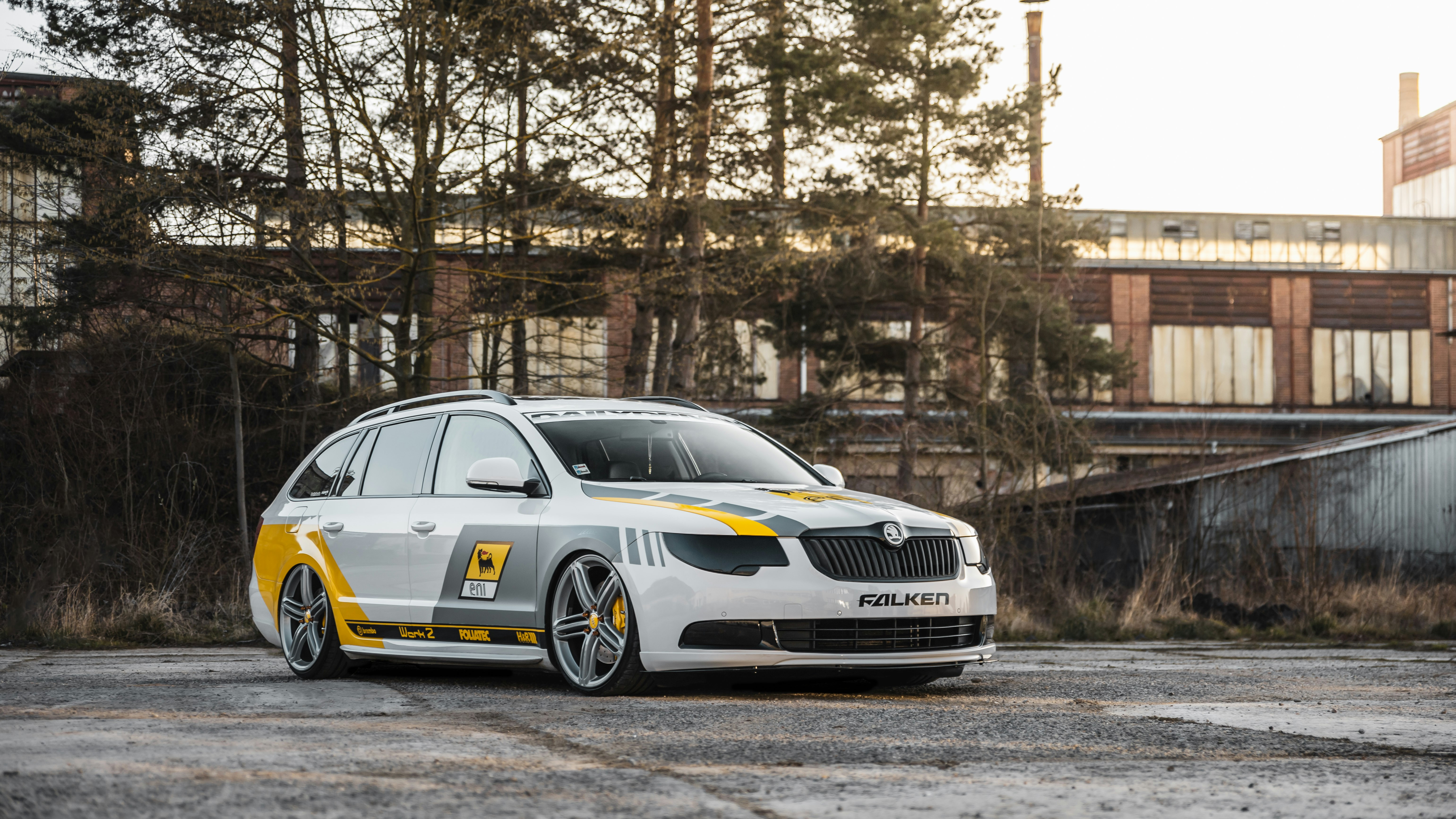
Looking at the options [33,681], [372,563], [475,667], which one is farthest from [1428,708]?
[33,681]

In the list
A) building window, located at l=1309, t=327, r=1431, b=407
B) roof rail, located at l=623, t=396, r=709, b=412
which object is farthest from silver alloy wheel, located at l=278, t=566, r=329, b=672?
building window, located at l=1309, t=327, r=1431, b=407

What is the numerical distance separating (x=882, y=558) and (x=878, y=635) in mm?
391

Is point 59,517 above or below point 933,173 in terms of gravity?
below

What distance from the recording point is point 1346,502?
26.9 meters

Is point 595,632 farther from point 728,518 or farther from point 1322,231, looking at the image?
point 1322,231

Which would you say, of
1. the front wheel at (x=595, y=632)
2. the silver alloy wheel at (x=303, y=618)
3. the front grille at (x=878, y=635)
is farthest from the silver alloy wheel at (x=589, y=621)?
the silver alloy wheel at (x=303, y=618)

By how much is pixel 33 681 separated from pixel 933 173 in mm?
25795

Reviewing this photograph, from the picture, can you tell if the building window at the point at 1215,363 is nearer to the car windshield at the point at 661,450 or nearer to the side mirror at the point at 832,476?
the side mirror at the point at 832,476

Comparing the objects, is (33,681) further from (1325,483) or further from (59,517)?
(1325,483)

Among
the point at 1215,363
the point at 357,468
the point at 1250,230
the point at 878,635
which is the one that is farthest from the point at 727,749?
the point at 1250,230

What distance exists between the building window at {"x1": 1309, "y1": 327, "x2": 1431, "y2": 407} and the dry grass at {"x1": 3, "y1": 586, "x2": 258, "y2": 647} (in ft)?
161

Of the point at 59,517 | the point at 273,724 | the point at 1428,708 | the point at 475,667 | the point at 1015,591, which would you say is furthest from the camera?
the point at 59,517

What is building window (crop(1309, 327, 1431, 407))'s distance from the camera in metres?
56.4

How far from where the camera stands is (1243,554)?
20.9m
